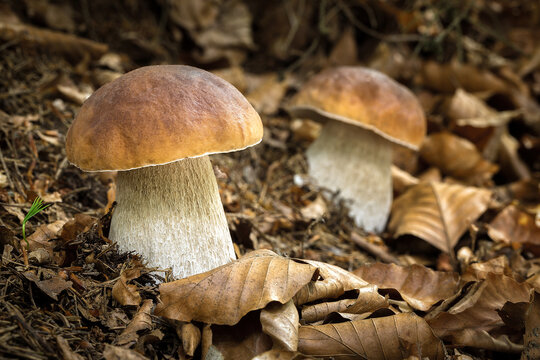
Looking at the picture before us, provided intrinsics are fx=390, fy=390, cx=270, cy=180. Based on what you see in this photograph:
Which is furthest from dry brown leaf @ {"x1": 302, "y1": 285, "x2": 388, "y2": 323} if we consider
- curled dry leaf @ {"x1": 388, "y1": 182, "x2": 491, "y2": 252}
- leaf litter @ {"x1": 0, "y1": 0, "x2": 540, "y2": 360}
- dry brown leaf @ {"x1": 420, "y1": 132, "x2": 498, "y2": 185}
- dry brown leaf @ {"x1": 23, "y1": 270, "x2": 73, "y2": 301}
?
dry brown leaf @ {"x1": 420, "y1": 132, "x2": 498, "y2": 185}

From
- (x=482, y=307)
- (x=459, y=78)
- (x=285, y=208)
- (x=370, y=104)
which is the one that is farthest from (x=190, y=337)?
(x=459, y=78)

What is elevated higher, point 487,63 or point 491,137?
point 487,63

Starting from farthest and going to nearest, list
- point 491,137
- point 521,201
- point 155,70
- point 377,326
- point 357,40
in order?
point 357,40
point 491,137
point 521,201
point 155,70
point 377,326

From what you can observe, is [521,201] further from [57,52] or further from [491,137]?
[57,52]

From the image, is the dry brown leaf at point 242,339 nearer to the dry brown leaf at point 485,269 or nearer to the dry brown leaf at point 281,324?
the dry brown leaf at point 281,324

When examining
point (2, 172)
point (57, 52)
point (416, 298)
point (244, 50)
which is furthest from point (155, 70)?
point (244, 50)

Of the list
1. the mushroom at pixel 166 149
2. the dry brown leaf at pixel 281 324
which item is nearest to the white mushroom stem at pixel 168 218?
the mushroom at pixel 166 149
